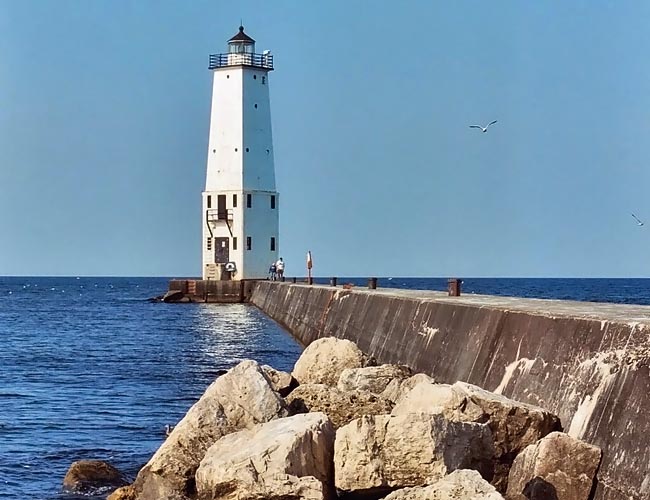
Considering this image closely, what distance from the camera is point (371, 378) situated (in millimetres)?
14148

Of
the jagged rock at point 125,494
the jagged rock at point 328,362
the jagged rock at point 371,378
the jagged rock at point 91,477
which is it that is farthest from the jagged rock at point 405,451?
the jagged rock at point 328,362

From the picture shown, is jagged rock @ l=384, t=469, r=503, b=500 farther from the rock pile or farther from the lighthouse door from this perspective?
the lighthouse door

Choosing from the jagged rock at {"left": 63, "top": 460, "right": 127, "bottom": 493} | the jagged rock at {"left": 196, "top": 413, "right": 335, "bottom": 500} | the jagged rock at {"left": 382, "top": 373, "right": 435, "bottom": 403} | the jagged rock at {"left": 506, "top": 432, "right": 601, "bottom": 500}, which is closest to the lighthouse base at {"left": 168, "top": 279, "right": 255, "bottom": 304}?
the jagged rock at {"left": 382, "top": 373, "right": 435, "bottom": 403}

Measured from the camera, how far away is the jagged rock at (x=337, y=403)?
462 inches

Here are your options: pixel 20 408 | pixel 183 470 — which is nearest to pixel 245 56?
pixel 20 408

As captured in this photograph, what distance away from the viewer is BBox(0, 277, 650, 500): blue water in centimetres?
1448

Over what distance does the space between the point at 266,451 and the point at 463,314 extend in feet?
18.7

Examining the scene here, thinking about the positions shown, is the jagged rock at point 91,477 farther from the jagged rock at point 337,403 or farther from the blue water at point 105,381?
the jagged rock at point 337,403

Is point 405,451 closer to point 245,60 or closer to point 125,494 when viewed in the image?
point 125,494

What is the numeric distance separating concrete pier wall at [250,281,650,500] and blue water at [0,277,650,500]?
404cm

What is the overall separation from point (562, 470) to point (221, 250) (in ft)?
151

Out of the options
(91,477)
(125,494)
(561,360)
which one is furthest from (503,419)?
(91,477)

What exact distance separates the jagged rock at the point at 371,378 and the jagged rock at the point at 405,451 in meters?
4.05

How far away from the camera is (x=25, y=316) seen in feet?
186
